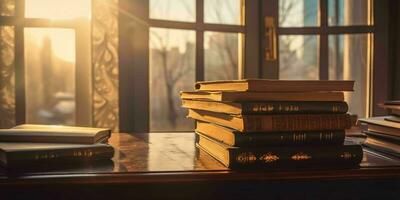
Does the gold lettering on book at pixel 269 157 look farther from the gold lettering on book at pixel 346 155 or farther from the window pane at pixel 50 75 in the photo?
the window pane at pixel 50 75

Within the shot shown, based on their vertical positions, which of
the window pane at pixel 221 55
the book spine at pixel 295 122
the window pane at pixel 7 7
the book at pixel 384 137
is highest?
the window pane at pixel 7 7

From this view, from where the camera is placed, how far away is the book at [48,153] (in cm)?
81

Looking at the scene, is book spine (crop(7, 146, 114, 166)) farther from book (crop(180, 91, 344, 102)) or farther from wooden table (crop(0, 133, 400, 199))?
book (crop(180, 91, 344, 102))

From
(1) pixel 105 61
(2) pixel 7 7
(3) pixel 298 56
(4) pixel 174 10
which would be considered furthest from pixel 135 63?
(3) pixel 298 56

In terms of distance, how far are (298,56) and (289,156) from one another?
60.9 inches

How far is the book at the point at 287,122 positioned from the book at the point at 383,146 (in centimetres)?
21

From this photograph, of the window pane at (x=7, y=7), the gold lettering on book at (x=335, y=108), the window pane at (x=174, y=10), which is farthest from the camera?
the window pane at (x=174, y=10)

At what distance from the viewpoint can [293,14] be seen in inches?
89.9

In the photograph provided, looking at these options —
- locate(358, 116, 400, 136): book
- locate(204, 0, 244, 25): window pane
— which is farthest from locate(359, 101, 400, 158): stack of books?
locate(204, 0, 244, 25): window pane

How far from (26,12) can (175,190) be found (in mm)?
1445

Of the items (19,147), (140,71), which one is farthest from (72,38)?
(19,147)

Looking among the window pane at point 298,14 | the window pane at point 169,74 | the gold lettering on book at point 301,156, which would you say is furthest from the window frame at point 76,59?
the gold lettering on book at point 301,156

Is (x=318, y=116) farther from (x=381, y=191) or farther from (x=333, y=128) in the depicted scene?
(x=381, y=191)

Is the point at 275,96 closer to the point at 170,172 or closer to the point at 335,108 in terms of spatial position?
the point at 335,108
